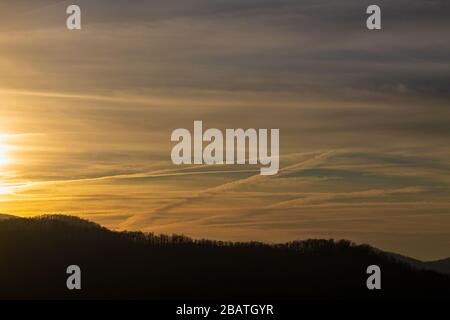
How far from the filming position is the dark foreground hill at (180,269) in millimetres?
112125

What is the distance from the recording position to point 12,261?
4843 inches

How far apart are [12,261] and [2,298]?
72.1 ft

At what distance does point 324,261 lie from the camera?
128 metres

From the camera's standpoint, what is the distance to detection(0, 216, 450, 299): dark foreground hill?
112125mm

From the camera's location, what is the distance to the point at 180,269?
117188mm

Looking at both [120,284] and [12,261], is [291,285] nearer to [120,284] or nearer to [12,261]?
[120,284]

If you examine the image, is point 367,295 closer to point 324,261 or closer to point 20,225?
point 324,261
